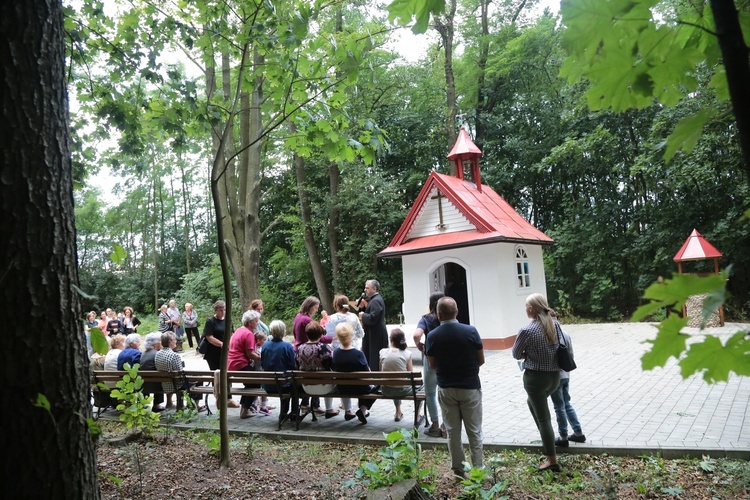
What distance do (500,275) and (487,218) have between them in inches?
66.8

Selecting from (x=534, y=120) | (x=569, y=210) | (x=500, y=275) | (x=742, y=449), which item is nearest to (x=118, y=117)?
(x=742, y=449)

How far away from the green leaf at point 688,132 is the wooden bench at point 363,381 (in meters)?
5.33

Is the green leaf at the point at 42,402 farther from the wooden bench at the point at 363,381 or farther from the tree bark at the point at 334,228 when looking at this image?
the tree bark at the point at 334,228

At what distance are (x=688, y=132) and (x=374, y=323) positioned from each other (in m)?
7.70

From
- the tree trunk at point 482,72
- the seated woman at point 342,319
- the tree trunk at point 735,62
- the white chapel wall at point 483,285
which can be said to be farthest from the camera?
the tree trunk at point 482,72

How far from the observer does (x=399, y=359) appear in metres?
Result: 6.70

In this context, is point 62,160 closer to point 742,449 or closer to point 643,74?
point 643,74

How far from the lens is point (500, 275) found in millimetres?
13094

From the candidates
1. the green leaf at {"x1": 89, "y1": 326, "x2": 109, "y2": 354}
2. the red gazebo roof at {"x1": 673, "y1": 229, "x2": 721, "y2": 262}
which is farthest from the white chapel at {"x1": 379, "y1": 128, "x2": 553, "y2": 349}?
the green leaf at {"x1": 89, "y1": 326, "x2": 109, "y2": 354}

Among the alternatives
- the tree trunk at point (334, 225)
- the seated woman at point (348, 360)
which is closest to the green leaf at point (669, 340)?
the seated woman at point (348, 360)

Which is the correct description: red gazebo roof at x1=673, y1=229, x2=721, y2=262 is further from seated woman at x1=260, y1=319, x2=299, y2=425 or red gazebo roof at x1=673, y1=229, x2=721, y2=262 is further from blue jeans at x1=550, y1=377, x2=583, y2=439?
seated woman at x1=260, y1=319, x2=299, y2=425

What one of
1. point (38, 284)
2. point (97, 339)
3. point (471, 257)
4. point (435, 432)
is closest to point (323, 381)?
point (435, 432)

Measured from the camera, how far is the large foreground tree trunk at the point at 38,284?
6.48 feet

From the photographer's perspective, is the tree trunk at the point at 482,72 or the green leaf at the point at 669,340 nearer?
the green leaf at the point at 669,340
